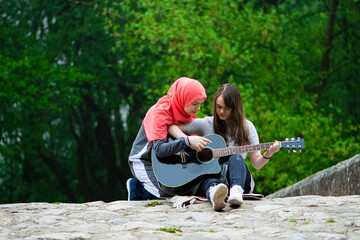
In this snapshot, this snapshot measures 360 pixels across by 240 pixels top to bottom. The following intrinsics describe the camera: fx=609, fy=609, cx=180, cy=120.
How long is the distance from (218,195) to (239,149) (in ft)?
1.87

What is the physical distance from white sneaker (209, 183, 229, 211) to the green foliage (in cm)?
594

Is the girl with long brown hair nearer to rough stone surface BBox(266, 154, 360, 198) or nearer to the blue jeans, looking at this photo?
the blue jeans

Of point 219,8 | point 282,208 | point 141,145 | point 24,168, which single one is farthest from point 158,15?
point 282,208

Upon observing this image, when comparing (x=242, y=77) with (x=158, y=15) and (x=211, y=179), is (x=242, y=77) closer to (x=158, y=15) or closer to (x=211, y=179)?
(x=158, y=15)

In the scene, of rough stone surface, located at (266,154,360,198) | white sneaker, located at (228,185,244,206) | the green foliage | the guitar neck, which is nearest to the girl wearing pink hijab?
the guitar neck

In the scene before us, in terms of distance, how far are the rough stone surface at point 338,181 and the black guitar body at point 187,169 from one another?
1266 millimetres

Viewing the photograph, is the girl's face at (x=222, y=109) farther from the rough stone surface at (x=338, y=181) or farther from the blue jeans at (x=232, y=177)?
the rough stone surface at (x=338, y=181)

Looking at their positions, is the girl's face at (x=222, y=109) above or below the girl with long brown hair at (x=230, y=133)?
above

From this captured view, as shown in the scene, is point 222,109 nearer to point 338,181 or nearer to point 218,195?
point 218,195

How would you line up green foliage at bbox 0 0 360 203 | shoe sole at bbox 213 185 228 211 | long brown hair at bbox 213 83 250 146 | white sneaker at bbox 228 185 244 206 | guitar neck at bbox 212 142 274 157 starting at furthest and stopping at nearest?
green foliage at bbox 0 0 360 203
long brown hair at bbox 213 83 250 146
guitar neck at bbox 212 142 274 157
white sneaker at bbox 228 185 244 206
shoe sole at bbox 213 185 228 211

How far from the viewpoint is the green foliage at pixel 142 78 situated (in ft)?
41.7

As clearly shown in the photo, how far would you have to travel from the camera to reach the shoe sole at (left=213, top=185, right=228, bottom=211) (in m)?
4.67

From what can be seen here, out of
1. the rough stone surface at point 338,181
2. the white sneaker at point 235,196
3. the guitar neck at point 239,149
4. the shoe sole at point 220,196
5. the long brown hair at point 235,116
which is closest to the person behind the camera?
the shoe sole at point 220,196

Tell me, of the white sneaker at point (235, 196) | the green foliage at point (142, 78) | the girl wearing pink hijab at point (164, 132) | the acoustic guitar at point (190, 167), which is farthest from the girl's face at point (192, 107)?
the green foliage at point (142, 78)
